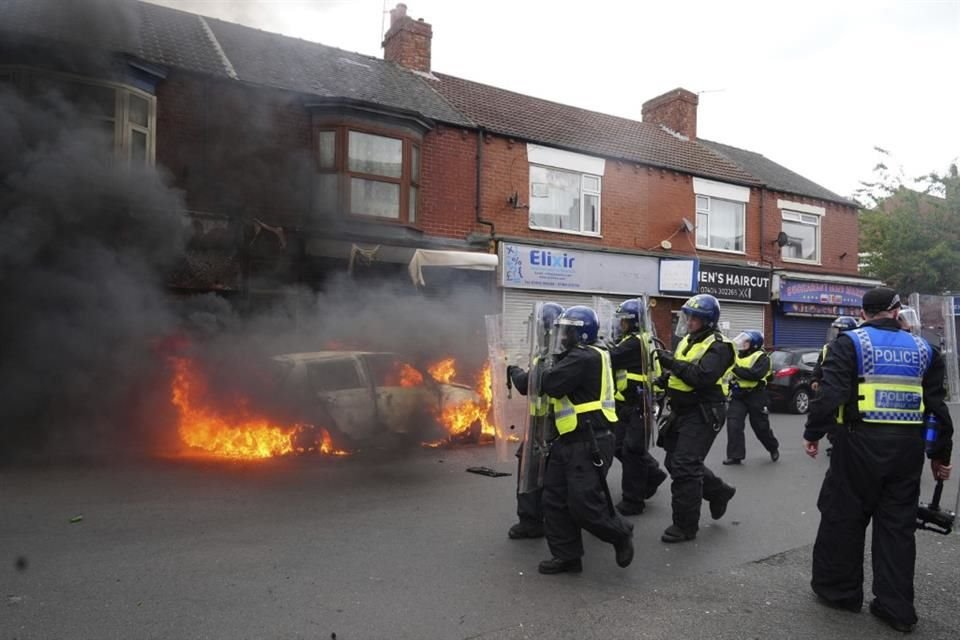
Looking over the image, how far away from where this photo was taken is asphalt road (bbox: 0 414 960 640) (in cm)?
350

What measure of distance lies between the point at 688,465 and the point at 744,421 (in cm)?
381

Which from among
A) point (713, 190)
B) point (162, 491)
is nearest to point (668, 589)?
point (162, 491)

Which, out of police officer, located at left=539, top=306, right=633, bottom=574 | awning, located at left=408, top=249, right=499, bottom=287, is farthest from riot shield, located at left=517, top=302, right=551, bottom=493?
awning, located at left=408, top=249, right=499, bottom=287

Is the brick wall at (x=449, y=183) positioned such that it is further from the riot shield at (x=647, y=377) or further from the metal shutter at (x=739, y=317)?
the riot shield at (x=647, y=377)

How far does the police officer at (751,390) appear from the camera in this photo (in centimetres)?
840

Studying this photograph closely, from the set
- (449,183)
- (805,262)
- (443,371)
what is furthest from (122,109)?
(805,262)

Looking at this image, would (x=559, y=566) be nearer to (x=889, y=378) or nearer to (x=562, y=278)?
(x=889, y=378)

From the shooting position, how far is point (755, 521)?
18.5 ft

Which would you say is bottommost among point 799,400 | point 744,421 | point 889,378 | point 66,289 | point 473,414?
point 799,400

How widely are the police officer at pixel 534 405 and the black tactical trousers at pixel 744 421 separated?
397 cm

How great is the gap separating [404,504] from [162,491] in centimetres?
219

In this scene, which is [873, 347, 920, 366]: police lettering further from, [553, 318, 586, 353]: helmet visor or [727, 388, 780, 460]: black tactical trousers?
[727, 388, 780, 460]: black tactical trousers

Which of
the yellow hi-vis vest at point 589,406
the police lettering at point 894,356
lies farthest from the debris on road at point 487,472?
the police lettering at point 894,356

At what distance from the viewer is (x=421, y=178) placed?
44.2ft
